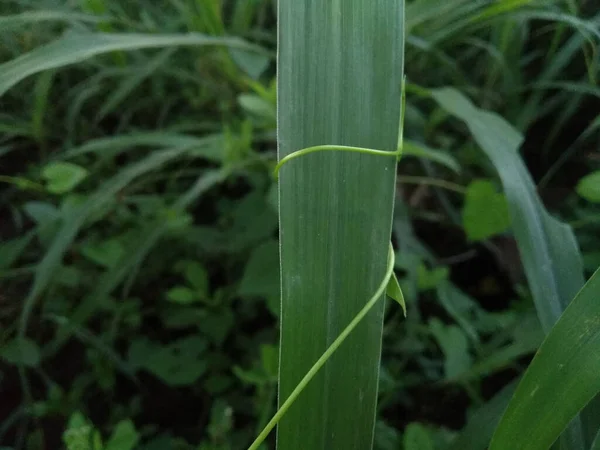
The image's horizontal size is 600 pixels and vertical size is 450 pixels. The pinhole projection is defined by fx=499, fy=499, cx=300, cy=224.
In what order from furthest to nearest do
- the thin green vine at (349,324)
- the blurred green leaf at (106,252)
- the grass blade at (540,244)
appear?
the blurred green leaf at (106,252) < the grass blade at (540,244) < the thin green vine at (349,324)

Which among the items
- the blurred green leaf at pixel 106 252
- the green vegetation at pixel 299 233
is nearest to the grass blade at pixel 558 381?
the green vegetation at pixel 299 233

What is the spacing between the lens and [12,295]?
0.79 meters

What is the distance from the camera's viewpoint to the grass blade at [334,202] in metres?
0.32

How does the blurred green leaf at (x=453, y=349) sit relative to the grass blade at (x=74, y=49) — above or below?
below

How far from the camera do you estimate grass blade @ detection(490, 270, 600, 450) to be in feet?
1.01

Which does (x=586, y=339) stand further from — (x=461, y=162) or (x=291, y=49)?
(x=461, y=162)

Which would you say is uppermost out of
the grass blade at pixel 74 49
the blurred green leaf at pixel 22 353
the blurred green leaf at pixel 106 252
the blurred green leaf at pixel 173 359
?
the grass blade at pixel 74 49

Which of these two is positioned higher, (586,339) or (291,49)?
(291,49)

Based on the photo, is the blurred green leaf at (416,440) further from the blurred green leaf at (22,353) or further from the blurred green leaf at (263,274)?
the blurred green leaf at (22,353)

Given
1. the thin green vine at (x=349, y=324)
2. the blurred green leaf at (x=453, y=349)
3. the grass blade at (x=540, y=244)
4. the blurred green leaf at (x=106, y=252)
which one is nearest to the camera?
the thin green vine at (x=349, y=324)

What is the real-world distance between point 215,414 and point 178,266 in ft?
0.74

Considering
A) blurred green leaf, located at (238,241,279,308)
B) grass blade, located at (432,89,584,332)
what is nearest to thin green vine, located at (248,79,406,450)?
grass blade, located at (432,89,584,332)

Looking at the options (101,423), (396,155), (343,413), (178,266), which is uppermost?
(396,155)

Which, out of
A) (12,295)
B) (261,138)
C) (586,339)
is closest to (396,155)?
(586,339)
